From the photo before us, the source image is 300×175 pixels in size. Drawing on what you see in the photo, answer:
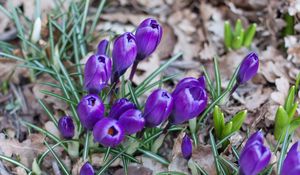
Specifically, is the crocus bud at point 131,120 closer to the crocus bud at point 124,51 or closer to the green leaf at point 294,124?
the crocus bud at point 124,51

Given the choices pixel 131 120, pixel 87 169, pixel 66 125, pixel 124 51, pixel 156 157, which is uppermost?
pixel 124 51

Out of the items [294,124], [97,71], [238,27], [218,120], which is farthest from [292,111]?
[97,71]

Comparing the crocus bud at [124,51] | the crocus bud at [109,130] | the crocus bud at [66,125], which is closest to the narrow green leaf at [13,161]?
the crocus bud at [66,125]

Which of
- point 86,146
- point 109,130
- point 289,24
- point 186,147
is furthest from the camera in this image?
point 289,24

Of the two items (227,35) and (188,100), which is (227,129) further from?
(227,35)

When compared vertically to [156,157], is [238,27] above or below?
above

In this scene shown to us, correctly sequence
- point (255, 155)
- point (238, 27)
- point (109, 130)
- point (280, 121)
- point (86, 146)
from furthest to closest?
point (238, 27) → point (280, 121) → point (86, 146) → point (109, 130) → point (255, 155)

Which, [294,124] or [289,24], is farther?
[289,24]
